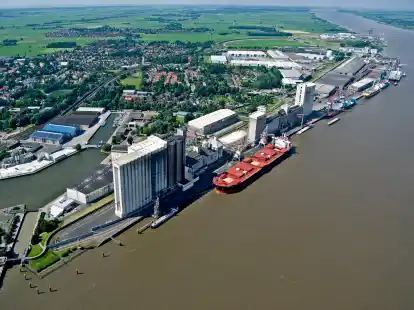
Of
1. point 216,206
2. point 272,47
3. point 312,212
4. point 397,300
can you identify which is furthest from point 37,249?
point 272,47

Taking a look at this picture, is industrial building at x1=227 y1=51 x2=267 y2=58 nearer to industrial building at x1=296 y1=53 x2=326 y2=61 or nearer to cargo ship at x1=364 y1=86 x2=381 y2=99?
industrial building at x1=296 y1=53 x2=326 y2=61

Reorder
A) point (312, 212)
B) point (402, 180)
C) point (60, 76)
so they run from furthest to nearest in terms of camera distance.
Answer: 1. point (60, 76)
2. point (402, 180)
3. point (312, 212)

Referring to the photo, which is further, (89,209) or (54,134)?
(54,134)

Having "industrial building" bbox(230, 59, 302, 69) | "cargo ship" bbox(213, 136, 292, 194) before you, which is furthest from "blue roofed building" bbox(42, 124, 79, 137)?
"industrial building" bbox(230, 59, 302, 69)

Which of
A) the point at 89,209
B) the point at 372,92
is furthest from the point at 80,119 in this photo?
the point at 372,92

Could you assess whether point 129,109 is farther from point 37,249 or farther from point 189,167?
point 37,249

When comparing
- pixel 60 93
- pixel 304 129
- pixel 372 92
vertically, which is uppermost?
pixel 372 92

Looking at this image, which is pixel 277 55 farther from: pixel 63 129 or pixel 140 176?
pixel 140 176
